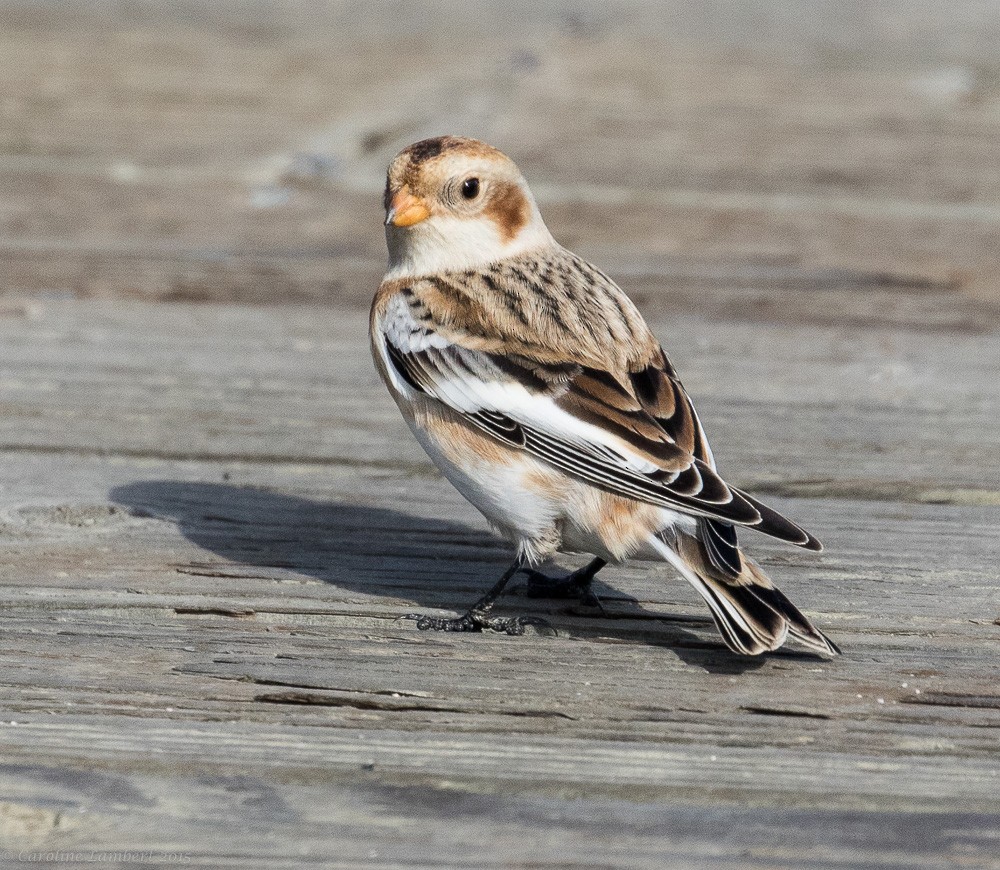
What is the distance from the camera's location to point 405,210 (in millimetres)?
3340

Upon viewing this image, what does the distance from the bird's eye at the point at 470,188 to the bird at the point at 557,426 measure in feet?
0.27

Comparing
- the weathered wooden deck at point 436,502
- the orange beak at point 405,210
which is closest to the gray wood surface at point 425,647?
the weathered wooden deck at point 436,502

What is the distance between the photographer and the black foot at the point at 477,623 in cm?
253

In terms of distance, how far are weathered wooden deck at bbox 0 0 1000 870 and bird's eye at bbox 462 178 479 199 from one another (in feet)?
1.93

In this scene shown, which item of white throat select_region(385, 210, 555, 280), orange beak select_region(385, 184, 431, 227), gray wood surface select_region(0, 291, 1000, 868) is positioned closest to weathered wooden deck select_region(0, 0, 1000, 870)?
gray wood surface select_region(0, 291, 1000, 868)

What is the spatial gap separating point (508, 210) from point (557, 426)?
931 millimetres

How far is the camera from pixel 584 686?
2268 mm

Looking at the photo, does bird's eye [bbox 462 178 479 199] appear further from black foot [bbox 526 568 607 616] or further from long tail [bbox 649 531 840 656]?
long tail [bbox 649 531 840 656]

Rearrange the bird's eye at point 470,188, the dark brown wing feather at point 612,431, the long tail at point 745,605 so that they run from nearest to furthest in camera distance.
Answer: the long tail at point 745,605
the dark brown wing feather at point 612,431
the bird's eye at point 470,188

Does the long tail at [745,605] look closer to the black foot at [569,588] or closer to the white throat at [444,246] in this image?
the black foot at [569,588]

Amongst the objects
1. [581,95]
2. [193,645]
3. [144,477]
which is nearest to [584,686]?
[193,645]

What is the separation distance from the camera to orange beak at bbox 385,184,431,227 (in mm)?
3314

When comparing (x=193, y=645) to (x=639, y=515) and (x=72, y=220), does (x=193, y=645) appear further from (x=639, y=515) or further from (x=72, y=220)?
(x=72, y=220)

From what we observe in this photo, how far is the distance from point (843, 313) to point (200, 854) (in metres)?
3.26
